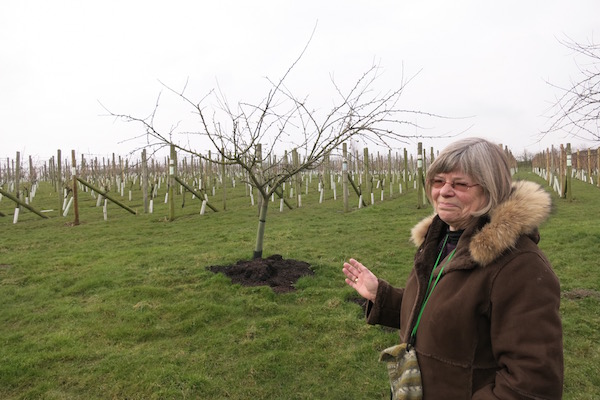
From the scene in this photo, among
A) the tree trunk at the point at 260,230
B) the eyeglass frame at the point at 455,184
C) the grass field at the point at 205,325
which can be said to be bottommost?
the grass field at the point at 205,325

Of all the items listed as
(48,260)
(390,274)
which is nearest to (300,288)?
(390,274)

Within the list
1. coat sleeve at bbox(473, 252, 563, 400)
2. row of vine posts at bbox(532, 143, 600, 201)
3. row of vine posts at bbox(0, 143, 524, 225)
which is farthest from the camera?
row of vine posts at bbox(532, 143, 600, 201)

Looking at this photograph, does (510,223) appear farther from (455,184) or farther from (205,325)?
(205,325)

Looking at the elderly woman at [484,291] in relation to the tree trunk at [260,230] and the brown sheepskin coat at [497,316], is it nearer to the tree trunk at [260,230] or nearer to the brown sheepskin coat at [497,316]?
the brown sheepskin coat at [497,316]

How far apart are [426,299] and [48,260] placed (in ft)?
26.2

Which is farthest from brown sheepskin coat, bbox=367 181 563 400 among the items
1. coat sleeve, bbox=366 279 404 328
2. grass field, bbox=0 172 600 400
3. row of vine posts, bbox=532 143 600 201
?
row of vine posts, bbox=532 143 600 201

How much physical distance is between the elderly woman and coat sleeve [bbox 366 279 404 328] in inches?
10.8

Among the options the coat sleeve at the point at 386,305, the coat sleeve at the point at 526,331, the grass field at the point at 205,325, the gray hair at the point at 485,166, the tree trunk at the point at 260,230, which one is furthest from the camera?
the tree trunk at the point at 260,230

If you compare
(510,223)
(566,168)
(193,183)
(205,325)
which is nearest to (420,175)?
(566,168)

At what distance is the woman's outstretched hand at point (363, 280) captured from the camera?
1.92m

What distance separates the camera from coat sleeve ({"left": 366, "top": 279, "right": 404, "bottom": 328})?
1.90 meters

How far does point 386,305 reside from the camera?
75.1 inches

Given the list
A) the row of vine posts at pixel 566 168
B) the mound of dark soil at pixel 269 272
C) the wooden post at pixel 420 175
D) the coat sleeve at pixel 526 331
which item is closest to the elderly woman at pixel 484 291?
the coat sleeve at pixel 526 331

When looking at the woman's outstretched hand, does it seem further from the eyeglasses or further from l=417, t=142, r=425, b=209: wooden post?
l=417, t=142, r=425, b=209: wooden post
